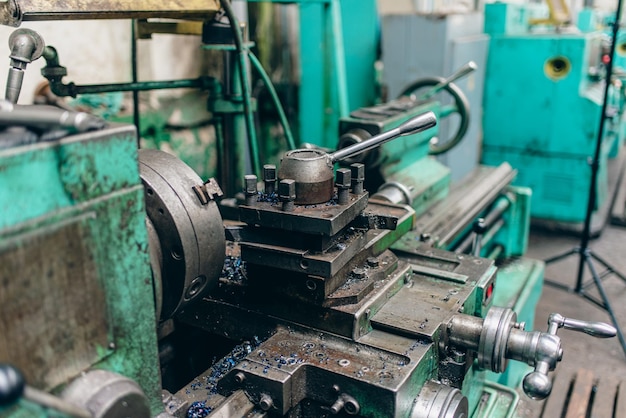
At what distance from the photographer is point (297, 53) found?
3055 millimetres

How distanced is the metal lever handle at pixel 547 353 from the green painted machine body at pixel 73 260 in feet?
1.85

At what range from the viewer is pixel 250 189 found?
3.20 feet

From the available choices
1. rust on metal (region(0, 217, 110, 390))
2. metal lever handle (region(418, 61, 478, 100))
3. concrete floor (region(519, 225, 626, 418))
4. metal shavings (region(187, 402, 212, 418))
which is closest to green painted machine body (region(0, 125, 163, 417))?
rust on metal (region(0, 217, 110, 390))

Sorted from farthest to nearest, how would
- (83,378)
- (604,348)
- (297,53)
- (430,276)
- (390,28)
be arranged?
(297,53)
(390,28)
(604,348)
(430,276)
(83,378)

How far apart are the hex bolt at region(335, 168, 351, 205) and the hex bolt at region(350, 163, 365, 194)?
0.03 m

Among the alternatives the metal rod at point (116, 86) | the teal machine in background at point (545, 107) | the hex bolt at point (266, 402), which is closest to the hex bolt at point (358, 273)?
the hex bolt at point (266, 402)

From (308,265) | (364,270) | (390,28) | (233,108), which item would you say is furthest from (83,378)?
(390,28)

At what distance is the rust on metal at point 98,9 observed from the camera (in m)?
1.02

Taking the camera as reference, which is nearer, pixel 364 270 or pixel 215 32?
pixel 364 270

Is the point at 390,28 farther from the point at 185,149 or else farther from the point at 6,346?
the point at 6,346

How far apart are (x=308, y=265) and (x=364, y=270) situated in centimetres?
18

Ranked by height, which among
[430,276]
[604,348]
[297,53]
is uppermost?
[297,53]

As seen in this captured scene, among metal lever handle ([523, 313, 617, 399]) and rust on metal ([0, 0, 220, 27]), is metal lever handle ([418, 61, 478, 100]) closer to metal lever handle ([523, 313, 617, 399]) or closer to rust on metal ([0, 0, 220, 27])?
rust on metal ([0, 0, 220, 27])

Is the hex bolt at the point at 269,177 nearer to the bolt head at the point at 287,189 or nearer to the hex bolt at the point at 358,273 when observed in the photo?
the bolt head at the point at 287,189
